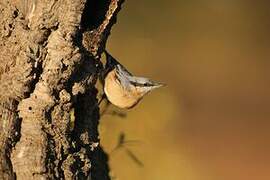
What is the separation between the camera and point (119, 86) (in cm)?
292

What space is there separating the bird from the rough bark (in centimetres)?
19

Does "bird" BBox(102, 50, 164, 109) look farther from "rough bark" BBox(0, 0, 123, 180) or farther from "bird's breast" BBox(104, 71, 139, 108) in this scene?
"rough bark" BBox(0, 0, 123, 180)

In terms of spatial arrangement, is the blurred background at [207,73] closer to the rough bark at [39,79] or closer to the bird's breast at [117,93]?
the bird's breast at [117,93]

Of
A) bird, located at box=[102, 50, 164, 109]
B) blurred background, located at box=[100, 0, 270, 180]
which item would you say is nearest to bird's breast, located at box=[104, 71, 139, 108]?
bird, located at box=[102, 50, 164, 109]

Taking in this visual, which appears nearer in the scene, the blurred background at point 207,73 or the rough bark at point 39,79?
the rough bark at point 39,79

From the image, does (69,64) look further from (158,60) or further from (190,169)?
(158,60)

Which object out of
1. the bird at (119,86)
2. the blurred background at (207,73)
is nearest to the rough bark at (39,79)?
the bird at (119,86)

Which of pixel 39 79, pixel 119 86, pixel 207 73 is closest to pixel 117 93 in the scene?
pixel 119 86

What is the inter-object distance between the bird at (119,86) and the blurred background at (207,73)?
2.72 m

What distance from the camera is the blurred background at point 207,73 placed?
659 cm

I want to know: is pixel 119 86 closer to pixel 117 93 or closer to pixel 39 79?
pixel 117 93

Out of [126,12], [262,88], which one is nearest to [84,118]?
[126,12]

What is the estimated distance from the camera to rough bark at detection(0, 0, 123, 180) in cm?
260

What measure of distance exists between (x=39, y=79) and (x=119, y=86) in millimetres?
368
